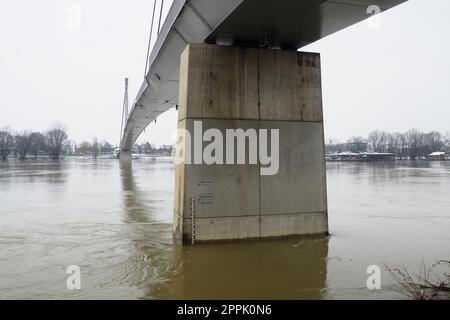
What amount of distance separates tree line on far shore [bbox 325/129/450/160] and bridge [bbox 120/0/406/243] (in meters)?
131

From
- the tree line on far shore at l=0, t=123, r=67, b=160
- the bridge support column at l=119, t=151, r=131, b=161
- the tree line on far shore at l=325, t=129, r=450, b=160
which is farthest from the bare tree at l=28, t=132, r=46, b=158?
the tree line on far shore at l=325, t=129, r=450, b=160

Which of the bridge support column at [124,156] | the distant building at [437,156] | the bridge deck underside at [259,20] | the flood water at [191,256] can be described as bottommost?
the flood water at [191,256]

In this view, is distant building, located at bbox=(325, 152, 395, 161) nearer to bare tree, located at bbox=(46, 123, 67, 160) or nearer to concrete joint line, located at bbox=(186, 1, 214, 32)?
bare tree, located at bbox=(46, 123, 67, 160)

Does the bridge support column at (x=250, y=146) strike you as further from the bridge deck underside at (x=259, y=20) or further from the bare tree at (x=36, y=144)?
the bare tree at (x=36, y=144)

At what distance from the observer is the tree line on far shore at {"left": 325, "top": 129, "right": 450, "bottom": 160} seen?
136 meters

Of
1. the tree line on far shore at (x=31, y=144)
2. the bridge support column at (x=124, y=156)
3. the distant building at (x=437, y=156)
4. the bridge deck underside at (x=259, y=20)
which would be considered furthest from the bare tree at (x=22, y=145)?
the distant building at (x=437, y=156)

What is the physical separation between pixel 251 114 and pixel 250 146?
0.92m

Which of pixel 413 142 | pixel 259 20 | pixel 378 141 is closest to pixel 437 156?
pixel 413 142

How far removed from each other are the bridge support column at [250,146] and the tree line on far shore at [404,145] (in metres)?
131

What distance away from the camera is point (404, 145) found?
142m
